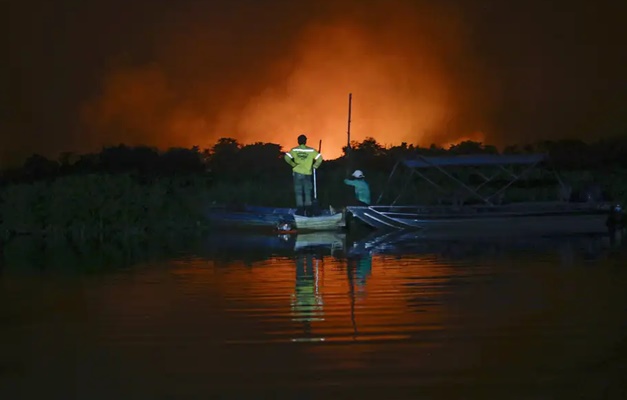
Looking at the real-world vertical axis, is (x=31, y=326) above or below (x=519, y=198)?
below

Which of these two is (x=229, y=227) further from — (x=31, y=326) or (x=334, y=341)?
(x=334, y=341)

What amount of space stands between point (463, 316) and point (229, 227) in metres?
15.3

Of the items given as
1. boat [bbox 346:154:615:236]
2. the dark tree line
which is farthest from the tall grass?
the dark tree line

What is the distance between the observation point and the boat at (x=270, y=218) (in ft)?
66.7

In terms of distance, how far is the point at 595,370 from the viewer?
592cm

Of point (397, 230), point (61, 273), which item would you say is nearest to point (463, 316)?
point (61, 273)

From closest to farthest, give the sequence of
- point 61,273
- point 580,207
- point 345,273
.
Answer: point 345,273, point 61,273, point 580,207

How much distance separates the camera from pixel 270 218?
71.4 ft

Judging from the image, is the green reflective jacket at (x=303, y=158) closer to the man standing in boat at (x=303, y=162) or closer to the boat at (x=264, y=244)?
the man standing in boat at (x=303, y=162)

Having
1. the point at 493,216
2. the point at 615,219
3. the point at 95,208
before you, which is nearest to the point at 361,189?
the point at 493,216

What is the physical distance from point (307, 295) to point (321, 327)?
199 centimetres

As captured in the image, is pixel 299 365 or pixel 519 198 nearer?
pixel 299 365

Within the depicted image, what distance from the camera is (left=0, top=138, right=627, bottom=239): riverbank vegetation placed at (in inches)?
895

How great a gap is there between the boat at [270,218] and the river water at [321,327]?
247 inches
